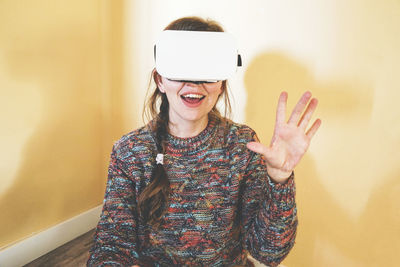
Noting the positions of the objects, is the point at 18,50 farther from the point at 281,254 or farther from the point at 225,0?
the point at 281,254

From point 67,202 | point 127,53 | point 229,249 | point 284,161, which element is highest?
point 127,53

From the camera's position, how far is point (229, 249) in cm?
78

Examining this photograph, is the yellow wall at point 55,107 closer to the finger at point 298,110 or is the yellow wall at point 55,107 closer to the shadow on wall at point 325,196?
the shadow on wall at point 325,196

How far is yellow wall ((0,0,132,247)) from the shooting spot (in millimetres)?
1054

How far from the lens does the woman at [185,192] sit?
0.70 m

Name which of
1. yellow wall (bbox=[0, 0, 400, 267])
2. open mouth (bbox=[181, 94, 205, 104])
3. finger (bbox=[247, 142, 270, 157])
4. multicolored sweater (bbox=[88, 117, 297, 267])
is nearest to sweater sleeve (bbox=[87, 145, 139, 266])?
multicolored sweater (bbox=[88, 117, 297, 267])

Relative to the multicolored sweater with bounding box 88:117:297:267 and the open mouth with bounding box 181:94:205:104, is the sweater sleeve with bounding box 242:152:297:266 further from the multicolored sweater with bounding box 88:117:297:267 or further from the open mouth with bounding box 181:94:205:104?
the open mouth with bounding box 181:94:205:104

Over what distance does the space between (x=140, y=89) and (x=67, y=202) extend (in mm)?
700

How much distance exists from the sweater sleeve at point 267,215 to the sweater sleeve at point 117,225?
323mm

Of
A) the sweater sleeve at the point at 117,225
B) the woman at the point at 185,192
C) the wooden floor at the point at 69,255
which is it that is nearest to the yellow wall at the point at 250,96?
the wooden floor at the point at 69,255

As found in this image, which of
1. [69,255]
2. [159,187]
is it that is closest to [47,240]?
[69,255]

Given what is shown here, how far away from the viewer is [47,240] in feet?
4.22

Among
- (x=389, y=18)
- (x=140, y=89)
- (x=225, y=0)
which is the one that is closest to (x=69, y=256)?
(x=140, y=89)

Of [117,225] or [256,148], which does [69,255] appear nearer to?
[117,225]
